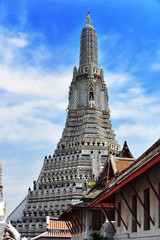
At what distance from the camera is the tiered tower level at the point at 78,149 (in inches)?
2687

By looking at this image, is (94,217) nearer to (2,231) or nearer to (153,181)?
(2,231)

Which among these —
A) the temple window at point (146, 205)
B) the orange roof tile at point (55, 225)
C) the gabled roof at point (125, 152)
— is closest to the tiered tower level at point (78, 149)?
the orange roof tile at point (55, 225)

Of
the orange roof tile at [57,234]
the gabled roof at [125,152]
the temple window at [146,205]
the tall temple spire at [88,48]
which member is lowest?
the orange roof tile at [57,234]

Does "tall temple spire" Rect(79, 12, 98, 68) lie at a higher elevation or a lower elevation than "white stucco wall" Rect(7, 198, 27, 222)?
higher

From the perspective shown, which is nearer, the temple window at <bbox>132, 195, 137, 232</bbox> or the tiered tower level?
the temple window at <bbox>132, 195, 137, 232</bbox>

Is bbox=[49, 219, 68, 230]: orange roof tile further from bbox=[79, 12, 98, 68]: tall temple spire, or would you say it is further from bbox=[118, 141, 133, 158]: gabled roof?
bbox=[79, 12, 98, 68]: tall temple spire

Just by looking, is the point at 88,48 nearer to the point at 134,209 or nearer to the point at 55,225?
the point at 55,225

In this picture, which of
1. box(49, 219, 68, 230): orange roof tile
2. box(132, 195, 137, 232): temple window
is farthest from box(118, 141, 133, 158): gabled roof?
box(49, 219, 68, 230): orange roof tile

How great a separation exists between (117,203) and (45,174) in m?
58.4

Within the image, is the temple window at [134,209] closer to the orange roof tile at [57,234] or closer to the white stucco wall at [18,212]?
the orange roof tile at [57,234]

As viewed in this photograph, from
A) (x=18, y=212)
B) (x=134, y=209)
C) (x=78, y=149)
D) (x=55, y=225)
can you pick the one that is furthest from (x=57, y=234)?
(x=78, y=149)

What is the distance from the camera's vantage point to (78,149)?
7788 cm

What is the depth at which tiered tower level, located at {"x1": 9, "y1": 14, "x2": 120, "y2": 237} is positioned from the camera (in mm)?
68250

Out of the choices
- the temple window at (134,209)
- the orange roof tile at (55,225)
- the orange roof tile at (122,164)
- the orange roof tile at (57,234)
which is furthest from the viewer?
the orange roof tile at (55,225)
